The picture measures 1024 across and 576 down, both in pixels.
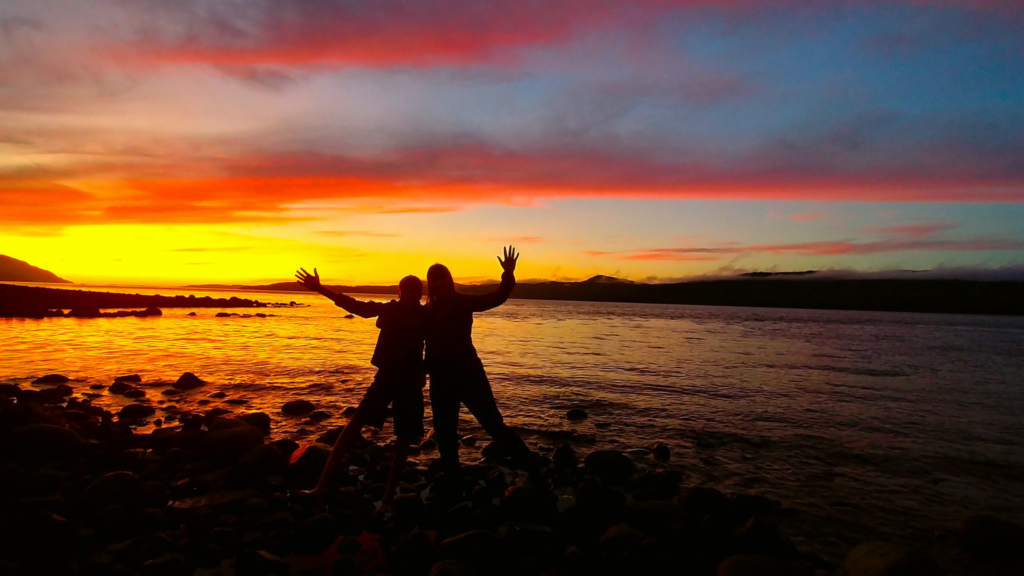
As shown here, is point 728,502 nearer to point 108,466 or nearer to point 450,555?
point 450,555

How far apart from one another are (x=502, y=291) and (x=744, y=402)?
12.5 metres

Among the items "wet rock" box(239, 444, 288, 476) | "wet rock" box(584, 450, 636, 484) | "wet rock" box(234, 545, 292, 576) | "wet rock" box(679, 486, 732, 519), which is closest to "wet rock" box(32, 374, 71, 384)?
"wet rock" box(239, 444, 288, 476)

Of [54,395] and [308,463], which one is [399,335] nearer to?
[308,463]

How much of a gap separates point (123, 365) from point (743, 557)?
22.5 metres

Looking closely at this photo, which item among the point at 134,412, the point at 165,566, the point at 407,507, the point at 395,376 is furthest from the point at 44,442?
the point at 407,507

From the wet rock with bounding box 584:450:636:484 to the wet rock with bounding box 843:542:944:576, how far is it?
11.4 feet

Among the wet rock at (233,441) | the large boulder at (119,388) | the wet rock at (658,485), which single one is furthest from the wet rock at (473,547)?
the large boulder at (119,388)

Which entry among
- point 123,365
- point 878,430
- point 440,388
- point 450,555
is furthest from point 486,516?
point 123,365

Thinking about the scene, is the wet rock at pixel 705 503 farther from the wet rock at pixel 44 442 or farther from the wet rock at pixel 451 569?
the wet rock at pixel 44 442

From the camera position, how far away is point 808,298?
195250 millimetres

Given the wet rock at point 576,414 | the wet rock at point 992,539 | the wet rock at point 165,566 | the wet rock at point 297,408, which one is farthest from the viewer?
the wet rock at point 576,414

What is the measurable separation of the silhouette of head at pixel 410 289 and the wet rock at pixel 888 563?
597 cm

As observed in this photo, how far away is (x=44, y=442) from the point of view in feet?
28.4

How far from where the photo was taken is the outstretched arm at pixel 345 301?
21.5 feet
